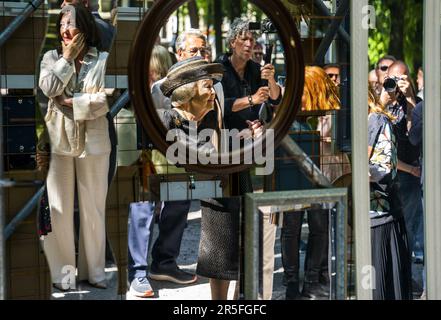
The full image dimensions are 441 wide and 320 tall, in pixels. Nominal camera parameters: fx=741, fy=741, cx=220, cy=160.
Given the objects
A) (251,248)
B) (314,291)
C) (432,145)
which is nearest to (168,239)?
(251,248)

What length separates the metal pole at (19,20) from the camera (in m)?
2.64

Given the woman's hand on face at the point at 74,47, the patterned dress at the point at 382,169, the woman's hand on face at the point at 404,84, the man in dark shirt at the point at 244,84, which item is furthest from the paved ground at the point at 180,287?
the woman's hand on face at the point at 404,84

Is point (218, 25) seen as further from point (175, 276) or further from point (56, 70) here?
point (175, 276)

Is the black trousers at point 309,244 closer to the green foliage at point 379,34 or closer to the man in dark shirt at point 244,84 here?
the man in dark shirt at point 244,84

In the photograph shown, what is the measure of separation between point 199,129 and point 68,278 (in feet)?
2.47

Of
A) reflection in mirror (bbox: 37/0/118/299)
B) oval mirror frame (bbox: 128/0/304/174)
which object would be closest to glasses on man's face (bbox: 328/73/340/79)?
oval mirror frame (bbox: 128/0/304/174)

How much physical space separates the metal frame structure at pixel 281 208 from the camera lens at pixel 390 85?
1.60 feet

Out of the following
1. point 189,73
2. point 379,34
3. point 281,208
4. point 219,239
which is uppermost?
point 379,34

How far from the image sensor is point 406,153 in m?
3.21

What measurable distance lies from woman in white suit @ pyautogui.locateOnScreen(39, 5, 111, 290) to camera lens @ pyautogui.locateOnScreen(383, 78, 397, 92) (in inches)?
47.1

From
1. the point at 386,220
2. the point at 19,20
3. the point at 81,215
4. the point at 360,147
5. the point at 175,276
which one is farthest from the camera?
the point at 386,220

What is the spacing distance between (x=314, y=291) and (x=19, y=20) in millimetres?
1571

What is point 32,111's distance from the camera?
268 centimetres

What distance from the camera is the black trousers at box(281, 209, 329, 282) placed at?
2.98 m
